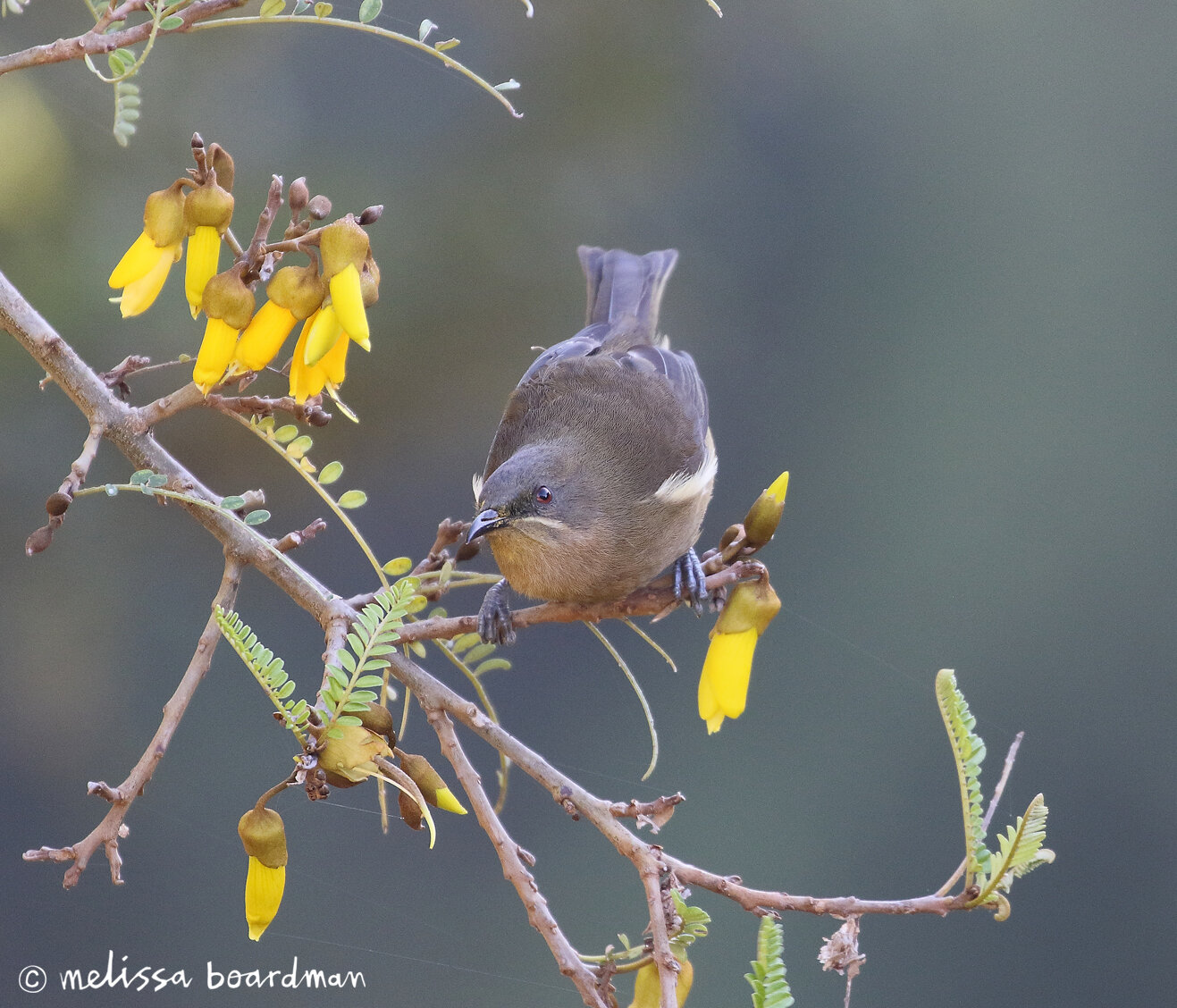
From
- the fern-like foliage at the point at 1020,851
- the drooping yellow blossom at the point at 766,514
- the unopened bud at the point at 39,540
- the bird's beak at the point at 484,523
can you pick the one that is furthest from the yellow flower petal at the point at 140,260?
the fern-like foliage at the point at 1020,851

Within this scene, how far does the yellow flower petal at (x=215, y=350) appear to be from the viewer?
90 cm

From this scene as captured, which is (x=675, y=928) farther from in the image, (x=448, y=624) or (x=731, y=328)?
(x=731, y=328)

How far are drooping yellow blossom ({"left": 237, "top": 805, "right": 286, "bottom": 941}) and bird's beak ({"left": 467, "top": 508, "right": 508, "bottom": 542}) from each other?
1.49 ft

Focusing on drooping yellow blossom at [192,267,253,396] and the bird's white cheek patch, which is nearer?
drooping yellow blossom at [192,267,253,396]

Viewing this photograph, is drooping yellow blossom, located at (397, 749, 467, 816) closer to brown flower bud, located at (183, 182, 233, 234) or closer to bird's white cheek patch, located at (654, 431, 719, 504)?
brown flower bud, located at (183, 182, 233, 234)

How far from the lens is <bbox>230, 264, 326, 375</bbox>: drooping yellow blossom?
2.91ft

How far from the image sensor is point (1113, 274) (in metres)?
2.40

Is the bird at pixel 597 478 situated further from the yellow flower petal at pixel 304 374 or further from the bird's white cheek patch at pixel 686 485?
the yellow flower petal at pixel 304 374

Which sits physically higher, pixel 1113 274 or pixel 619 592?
pixel 1113 274

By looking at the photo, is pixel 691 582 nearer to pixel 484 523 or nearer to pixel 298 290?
pixel 484 523

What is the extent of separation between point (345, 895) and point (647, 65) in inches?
71.4

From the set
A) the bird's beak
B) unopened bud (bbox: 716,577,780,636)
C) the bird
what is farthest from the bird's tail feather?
unopened bud (bbox: 716,577,780,636)

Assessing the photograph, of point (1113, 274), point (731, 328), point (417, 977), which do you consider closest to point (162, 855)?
point (417, 977)

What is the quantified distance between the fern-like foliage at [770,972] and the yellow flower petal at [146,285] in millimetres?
673
